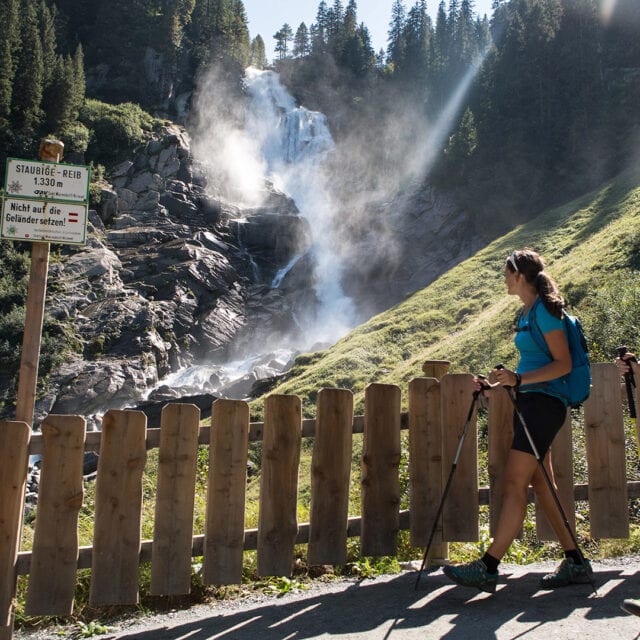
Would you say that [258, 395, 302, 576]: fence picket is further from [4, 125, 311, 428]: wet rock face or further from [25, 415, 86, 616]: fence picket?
[4, 125, 311, 428]: wet rock face

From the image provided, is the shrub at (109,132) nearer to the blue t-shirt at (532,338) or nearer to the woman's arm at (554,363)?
the blue t-shirt at (532,338)

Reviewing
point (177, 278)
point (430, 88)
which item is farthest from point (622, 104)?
point (177, 278)

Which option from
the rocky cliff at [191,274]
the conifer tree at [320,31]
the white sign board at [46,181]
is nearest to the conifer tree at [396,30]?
the conifer tree at [320,31]

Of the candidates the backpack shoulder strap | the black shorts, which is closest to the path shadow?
the black shorts

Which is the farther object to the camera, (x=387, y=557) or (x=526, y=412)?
(x=387, y=557)

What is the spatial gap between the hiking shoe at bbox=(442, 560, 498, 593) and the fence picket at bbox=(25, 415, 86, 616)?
2.67 metres

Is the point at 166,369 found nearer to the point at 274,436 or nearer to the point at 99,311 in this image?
the point at 99,311

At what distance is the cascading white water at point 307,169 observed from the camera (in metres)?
44.2

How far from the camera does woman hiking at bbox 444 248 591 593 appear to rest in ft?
13.9

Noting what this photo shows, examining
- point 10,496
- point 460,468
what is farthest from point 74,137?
point 460,468

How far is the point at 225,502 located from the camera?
480cm

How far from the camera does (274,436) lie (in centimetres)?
495

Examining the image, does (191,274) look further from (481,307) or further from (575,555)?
(575,555)

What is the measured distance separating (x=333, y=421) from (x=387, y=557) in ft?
5.20
